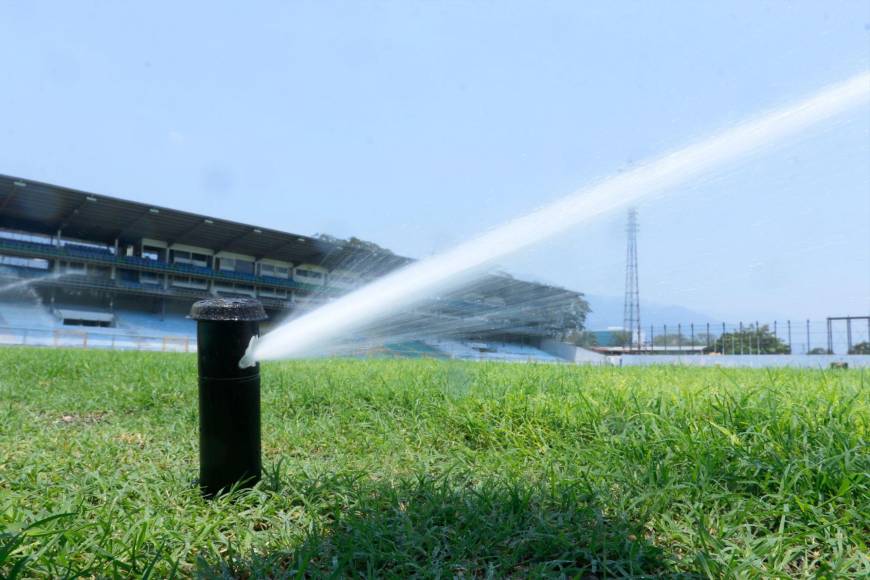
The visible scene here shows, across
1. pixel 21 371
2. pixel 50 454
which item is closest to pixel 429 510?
pixel 50 454

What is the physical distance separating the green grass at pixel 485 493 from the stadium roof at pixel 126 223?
23.3 metres

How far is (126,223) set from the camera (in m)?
33.5

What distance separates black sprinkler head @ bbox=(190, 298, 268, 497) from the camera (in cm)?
215

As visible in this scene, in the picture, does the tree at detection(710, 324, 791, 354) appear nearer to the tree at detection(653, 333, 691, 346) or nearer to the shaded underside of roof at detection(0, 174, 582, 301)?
the tree at detection(653, 333, 691, 346)

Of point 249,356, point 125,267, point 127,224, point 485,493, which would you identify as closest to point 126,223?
point 127,224

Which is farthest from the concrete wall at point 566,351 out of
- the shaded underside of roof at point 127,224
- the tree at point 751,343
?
the shaded underside of roof at point 127,224

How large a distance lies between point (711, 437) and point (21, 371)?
7243mm

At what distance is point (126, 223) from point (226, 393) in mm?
37362

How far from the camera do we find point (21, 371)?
6.00 metres

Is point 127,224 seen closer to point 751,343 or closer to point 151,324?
point 151,324

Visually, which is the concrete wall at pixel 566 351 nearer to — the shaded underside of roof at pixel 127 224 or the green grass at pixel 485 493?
the shaded underside of roof at pixel 127 224

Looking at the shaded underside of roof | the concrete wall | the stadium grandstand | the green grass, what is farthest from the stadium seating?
the green grass

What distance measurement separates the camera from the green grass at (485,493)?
1.63 meters

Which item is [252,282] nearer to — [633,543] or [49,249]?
[49,249]
